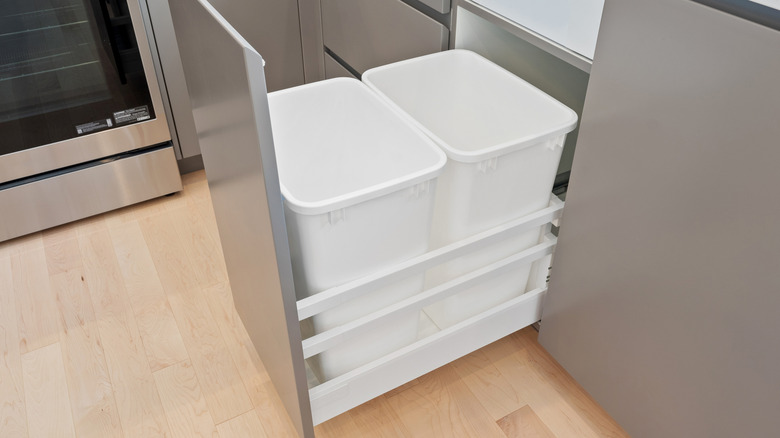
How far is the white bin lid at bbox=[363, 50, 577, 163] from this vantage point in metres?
1.20

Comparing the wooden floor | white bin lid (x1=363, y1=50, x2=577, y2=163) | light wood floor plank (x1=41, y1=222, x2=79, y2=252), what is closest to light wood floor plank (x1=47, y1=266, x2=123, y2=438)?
the wooden floor

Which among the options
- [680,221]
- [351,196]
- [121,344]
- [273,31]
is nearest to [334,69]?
[273,31]

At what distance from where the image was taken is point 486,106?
131 centimetres

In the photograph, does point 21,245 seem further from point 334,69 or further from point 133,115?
point 334,69

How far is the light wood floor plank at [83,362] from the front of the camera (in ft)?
4.17

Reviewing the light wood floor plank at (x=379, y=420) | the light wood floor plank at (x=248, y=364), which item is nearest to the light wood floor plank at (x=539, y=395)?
the light wood floor plank at (x=379, y=420)

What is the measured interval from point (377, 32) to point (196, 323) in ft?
2.73

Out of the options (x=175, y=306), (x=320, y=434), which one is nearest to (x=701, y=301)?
(x=320, y=434)

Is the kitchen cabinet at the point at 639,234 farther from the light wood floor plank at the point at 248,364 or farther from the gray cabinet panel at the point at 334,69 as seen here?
the gray cabinet panel at the point at 334,69

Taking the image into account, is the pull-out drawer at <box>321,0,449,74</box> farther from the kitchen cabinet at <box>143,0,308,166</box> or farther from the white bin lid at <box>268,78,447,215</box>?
the white bin lid at <box>268,78,447,215</box>

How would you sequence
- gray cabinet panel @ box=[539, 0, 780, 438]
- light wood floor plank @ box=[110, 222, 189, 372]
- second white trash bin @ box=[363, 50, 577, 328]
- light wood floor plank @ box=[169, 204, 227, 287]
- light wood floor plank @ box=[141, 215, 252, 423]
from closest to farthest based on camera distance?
gray cabinet panel @ box=[539, 0, 780, 438] < second white trash bin @ box=[363, 50, 577, 328] < light wood floor plank @ box=[141, 215, 252, 423] < light wood floor plank @ box=[110, 222, 189, 372] < light wood floor plank @ box=[169, 204, 227, 287]

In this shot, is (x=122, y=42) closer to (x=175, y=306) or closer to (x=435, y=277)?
(x=175, y=306)

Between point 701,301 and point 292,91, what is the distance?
76 centimetres

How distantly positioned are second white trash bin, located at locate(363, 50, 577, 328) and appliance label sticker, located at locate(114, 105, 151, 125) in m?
0.80
